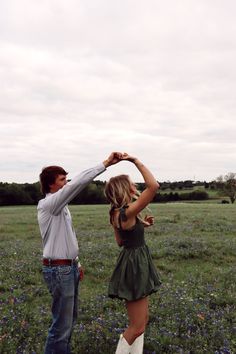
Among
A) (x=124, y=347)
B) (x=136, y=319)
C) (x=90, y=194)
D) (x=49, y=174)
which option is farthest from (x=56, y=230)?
(x=90, y=194)

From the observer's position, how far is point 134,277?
607 centimetres

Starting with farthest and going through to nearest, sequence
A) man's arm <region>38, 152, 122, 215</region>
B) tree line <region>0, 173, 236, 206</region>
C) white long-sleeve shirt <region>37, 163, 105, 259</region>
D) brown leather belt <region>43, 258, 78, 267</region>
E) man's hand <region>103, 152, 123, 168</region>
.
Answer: tree line <region>0, 173, 236, 206</region> → brown leather belt <region>43, 258, 78, 267</region> → white long-sleeve shirt <region>37, 163, 105, 259</region> → man's hand <region>103, 152, 123, 168</region> → man's arm <region>38, 152, 122, 215</region>

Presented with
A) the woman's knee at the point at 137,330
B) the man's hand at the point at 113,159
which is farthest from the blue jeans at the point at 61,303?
the man's hand at the point at 113,159

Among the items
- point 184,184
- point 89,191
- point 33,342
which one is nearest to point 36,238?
point 33,342

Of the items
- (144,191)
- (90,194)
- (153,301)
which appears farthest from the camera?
(90,194)

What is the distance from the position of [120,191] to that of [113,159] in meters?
0.50

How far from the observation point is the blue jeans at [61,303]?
591 cm

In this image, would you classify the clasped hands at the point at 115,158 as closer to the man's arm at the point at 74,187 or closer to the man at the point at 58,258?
the man's arm at the point at 74,187

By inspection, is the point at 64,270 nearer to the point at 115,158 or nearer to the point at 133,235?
the point at 133,235

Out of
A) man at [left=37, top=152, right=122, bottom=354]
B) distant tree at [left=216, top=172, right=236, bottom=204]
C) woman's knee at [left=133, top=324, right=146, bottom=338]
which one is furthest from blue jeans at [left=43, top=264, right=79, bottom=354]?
distant tree at [left=216, top=172, right=236, bottom=204]

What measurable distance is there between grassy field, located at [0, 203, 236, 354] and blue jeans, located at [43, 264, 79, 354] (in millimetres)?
1057

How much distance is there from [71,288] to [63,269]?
323 millimetres

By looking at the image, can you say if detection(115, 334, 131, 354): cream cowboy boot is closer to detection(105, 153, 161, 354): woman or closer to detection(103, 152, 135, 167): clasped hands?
detection(105, 153, 161, 354): woman

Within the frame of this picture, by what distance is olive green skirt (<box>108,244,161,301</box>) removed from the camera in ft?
19.7
